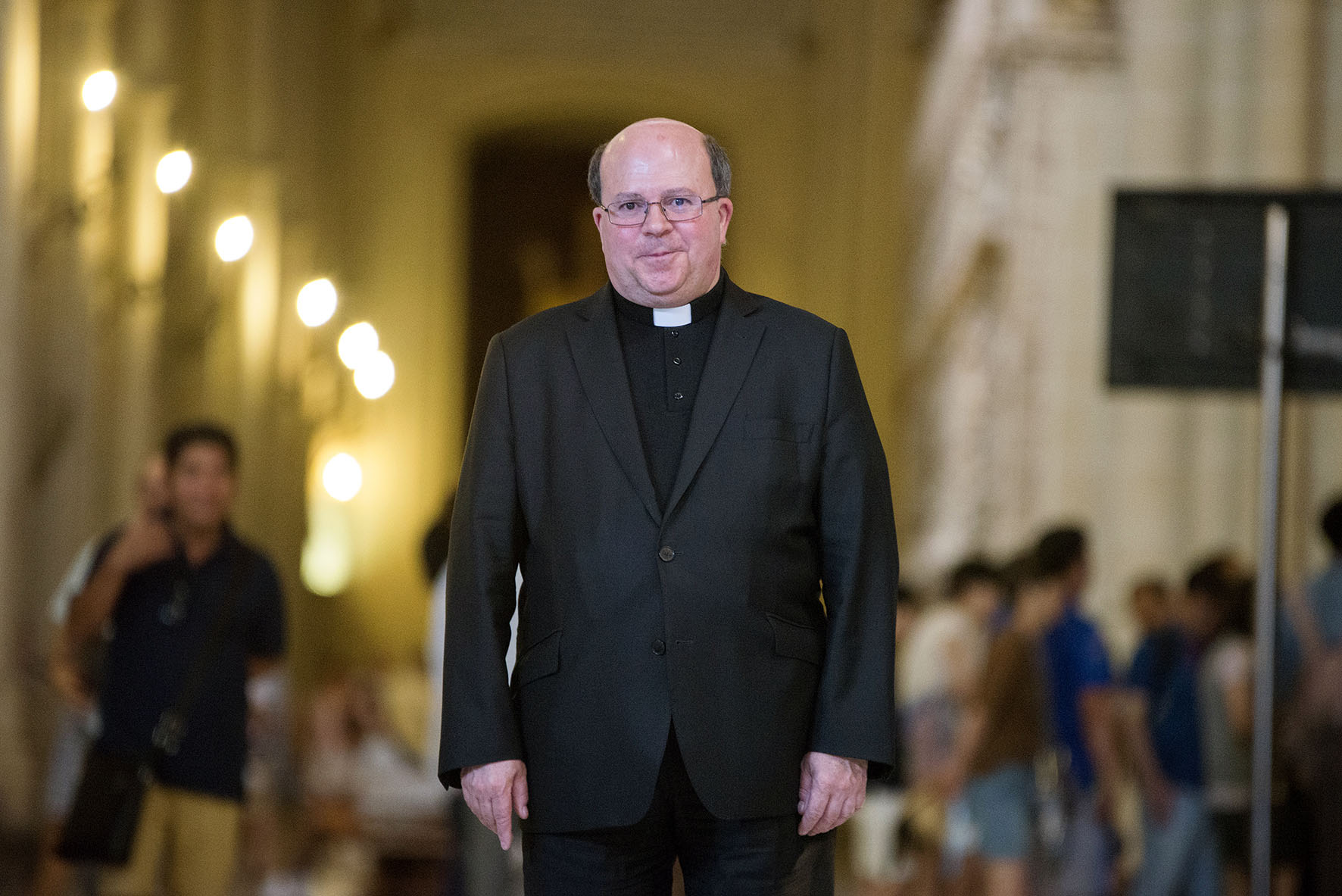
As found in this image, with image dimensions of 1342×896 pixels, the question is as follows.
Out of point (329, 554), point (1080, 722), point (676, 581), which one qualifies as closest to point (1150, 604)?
point (1080, 722)

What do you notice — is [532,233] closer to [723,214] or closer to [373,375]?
[373,375]

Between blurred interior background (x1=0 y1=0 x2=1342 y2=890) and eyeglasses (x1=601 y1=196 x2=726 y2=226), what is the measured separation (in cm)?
316

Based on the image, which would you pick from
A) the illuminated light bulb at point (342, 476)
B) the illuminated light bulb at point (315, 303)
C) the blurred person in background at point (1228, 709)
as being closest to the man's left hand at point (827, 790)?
the blurred person in background at point (1228, 709)

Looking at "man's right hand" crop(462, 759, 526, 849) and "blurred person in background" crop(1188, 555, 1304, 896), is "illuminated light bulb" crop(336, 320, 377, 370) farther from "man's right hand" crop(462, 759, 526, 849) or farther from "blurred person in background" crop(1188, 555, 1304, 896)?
"man's right hand" crop(462, 759, 526, 849)

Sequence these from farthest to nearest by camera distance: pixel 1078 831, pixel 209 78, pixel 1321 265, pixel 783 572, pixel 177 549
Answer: pixel 209 78, pixel 1078 831, pixel 177 549, pixel 1321 265, pixel 783 572

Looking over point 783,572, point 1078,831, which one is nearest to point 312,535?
point 1078,831

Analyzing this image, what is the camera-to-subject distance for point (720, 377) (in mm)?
3068

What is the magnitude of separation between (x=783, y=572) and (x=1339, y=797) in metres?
4.14

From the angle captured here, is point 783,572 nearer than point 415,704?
Yes

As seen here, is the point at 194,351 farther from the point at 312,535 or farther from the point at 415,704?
the point at 312,535

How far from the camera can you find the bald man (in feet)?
9.63

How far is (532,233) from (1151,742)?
22.7 m

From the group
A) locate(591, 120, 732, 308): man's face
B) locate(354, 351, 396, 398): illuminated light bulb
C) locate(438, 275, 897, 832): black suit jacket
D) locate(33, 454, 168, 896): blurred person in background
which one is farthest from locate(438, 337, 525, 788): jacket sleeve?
locate(354, 351, 396, 398): illuminated light bulb

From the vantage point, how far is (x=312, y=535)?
2244 cm
